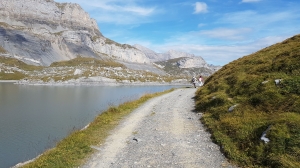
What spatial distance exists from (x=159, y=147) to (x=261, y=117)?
6767 mm

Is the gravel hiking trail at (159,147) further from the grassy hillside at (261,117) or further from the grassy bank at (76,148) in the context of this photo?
the grassy hillside at (261,117)

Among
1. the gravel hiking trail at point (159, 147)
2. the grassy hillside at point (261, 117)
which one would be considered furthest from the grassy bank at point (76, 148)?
the grassy hillside at point (261, 117)

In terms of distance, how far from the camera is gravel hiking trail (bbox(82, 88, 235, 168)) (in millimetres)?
12312

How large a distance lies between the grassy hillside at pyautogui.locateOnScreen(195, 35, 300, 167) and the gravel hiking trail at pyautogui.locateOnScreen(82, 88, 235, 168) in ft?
3.28

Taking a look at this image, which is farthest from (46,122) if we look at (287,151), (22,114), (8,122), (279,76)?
(287,151)

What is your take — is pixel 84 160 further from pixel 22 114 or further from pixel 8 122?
pixel 22 114

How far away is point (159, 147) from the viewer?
48.4ft

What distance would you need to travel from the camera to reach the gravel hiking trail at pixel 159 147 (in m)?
12.3

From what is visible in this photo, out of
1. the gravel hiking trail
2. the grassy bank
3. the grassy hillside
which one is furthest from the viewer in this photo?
the grassy bank

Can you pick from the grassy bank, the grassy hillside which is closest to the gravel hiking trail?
the grassy bank

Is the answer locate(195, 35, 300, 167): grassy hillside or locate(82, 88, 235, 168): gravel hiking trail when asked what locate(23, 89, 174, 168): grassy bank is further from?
locate(195, 35, 300, 167): grassy hillside

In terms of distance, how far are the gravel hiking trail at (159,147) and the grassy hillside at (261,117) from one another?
1.00 m

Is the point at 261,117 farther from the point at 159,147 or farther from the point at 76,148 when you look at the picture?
the point at 76,148

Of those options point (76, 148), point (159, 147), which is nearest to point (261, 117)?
point (159, 147)
